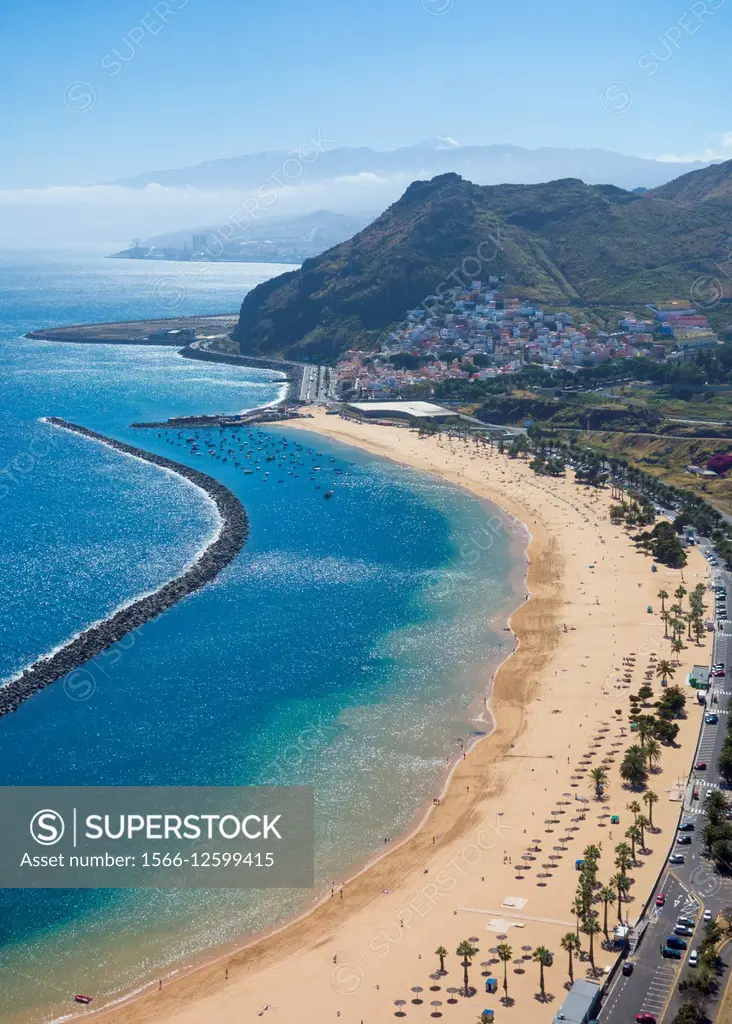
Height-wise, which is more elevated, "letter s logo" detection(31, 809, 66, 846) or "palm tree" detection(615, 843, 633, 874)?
"palm tree" detection(615, 843, 633, 874)

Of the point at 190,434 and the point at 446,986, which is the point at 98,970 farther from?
the point at 190,434

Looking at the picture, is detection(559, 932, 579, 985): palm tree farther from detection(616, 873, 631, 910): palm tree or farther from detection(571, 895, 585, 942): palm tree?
detection(616, 873, 631, 910): palm tree

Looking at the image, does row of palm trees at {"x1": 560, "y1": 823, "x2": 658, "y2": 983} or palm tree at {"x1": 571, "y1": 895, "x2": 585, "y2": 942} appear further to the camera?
palm tree at {"x1": 571, "y1": 895, "x2": 585, "y2": 942}

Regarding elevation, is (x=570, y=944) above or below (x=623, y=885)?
below

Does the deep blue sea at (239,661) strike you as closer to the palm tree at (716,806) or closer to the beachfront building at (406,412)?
the palm tree at (716,806)

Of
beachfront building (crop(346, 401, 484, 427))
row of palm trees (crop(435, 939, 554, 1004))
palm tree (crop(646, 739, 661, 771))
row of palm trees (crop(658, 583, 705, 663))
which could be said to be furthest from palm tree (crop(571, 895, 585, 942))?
beachfront building (crop(346, 401, 484, 427))

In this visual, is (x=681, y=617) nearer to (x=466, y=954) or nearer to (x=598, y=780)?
(x=598, y=780)

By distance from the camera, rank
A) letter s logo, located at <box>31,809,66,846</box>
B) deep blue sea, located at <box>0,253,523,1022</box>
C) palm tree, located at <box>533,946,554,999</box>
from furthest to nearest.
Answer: letter s logo, located at <box>31,809,66,846</box>
deep blue sea, located at <box>0,253,523,1022</box>
palm tree, located at <box>533,946,554,999</box>

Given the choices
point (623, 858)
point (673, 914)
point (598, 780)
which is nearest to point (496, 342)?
point (598, 780)
